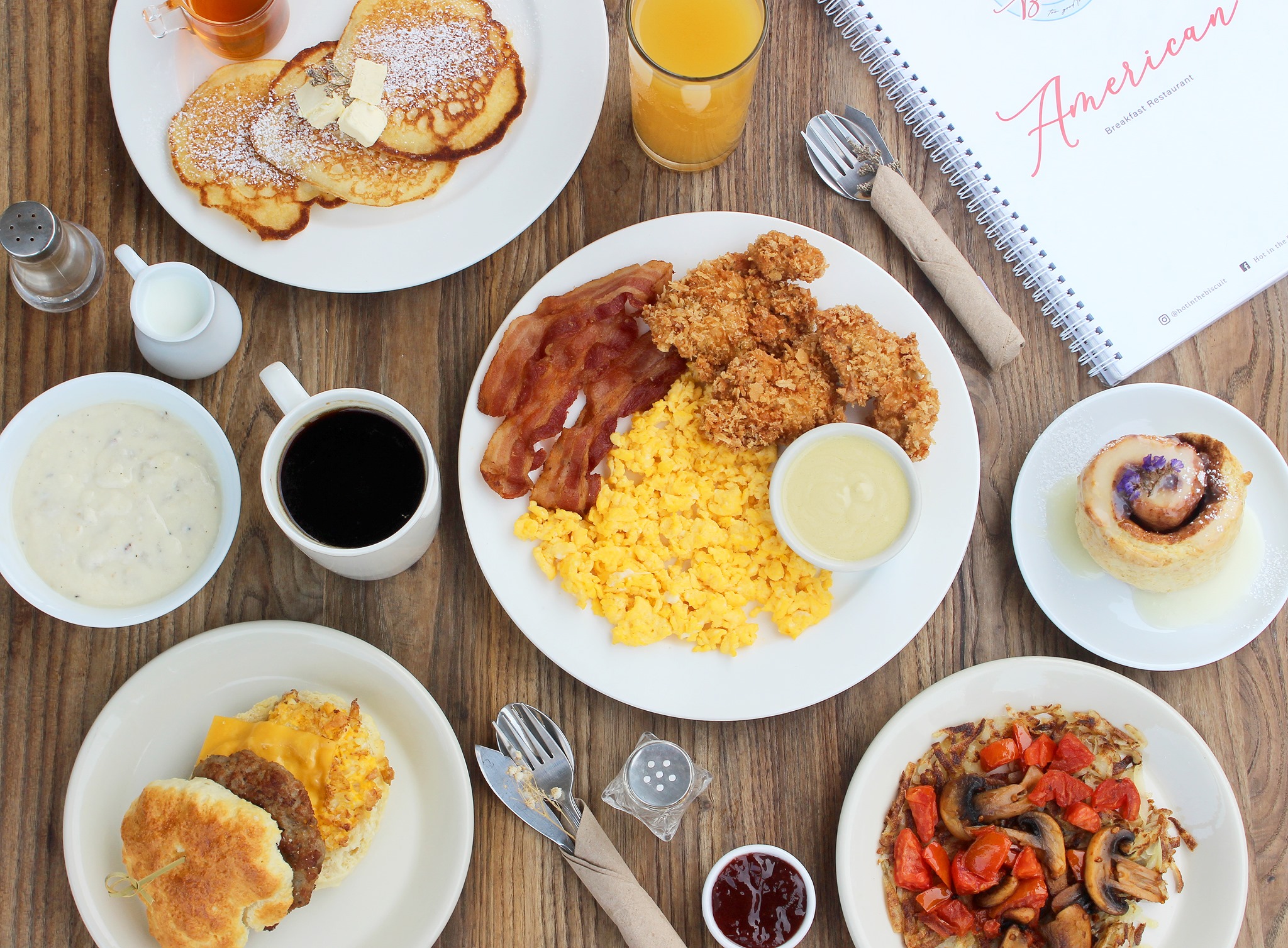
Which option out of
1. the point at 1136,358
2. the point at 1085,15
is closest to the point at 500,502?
the point at 1136,358

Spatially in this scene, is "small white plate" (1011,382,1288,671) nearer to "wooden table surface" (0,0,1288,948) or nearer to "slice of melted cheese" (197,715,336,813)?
"wooden table surface" (0,0,1288,948)

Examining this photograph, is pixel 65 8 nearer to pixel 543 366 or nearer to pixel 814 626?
pixel 543 366

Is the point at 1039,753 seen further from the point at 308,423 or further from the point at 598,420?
the point at 308,423

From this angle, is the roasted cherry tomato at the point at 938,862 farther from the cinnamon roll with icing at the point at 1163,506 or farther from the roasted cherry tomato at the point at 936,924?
the cinnamon roll with icing at the point at 1163,506

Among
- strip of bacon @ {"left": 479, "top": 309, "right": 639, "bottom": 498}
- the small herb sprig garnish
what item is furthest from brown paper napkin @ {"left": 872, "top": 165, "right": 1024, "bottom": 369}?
the small herb sprig garnish

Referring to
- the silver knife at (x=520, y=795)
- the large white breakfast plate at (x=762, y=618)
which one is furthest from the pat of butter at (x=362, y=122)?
the silver knife at (x=520, y=795)

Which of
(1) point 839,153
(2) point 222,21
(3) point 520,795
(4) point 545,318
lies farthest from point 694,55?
(3) point 520,795
